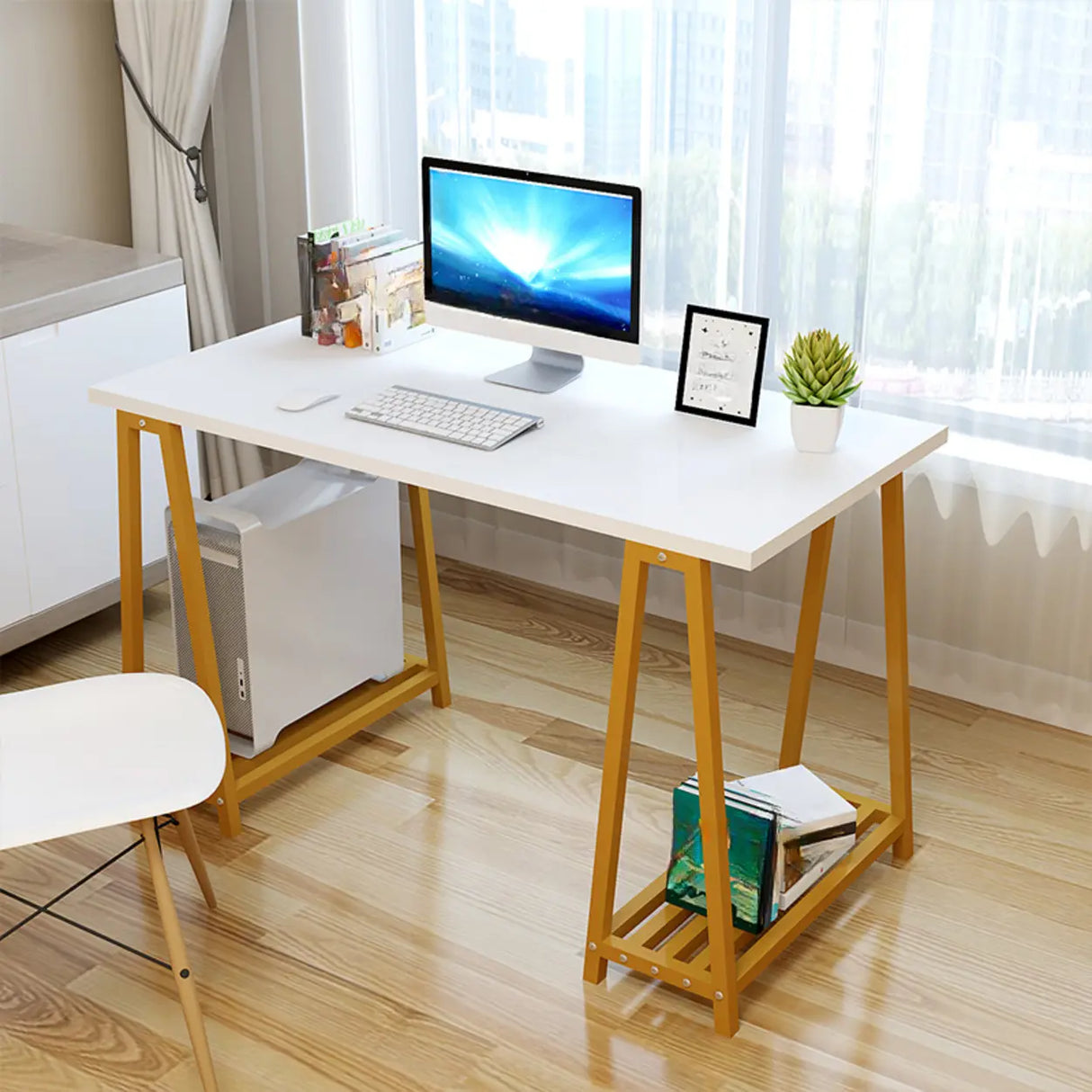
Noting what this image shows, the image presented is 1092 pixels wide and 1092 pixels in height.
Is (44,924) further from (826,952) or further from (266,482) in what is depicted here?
(826,952)

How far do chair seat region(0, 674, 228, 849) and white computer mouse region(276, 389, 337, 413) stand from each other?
0.50m

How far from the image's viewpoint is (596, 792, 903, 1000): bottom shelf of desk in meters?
2.33

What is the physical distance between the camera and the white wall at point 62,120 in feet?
11.8

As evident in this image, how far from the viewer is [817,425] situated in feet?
7.77

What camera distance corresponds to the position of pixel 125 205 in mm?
3930

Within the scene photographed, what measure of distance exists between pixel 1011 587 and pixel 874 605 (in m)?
0.28

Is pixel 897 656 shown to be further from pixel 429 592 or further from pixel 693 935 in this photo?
pixel 429 592

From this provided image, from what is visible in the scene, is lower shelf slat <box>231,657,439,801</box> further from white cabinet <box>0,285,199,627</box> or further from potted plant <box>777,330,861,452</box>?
potted plant <box>777,330,861,452</box>

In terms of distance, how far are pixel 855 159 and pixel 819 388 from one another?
0.84 m

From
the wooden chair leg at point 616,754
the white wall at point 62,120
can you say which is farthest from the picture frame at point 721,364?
the white wall at point 62,120

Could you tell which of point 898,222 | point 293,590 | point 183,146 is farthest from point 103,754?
point 183,146

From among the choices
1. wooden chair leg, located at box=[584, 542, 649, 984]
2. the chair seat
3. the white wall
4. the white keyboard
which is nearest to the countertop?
the white wall

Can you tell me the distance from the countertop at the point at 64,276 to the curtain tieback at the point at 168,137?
0.40m

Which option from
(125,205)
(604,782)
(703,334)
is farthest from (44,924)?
(125,205)
